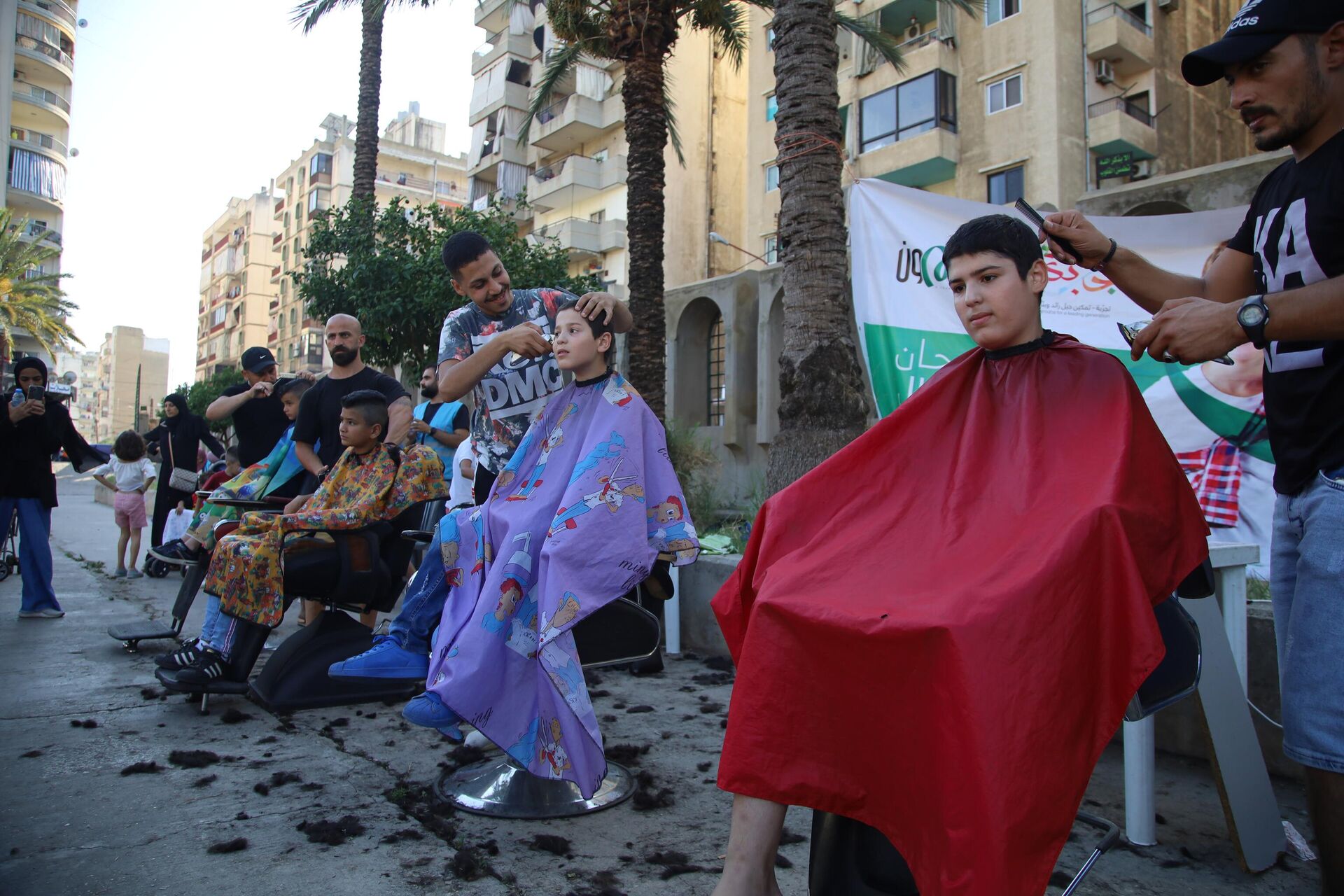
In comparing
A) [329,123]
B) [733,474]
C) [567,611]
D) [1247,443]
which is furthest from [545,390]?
[329,123]

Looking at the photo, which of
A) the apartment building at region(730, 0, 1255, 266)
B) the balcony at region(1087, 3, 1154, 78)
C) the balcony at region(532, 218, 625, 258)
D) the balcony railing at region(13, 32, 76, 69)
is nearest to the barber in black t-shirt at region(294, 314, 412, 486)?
the apartment building at region(730, 0, 1255, 266)

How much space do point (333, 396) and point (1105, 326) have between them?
4297 mm

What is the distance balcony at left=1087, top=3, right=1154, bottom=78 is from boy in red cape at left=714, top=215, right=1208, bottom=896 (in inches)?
853

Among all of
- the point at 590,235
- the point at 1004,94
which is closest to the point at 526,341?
the point at 1004,94

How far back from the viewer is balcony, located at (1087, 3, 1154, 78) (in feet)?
64.4

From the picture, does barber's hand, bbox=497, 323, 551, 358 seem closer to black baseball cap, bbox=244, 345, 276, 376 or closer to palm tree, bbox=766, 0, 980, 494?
palm tree, bbox=766, 0, 980, 494

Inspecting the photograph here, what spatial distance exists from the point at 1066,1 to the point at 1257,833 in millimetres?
22032

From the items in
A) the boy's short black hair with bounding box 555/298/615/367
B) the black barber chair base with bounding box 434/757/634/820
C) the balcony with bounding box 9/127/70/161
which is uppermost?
the balcony with bounding box 9/127/70/161

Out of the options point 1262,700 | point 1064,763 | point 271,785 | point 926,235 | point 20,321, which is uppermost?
point 20,321

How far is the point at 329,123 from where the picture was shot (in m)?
59.7

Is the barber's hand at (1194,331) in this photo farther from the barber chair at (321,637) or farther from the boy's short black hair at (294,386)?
the boy's short black hair at (294,386)

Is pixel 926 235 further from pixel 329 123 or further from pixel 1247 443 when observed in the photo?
pixel 329 123

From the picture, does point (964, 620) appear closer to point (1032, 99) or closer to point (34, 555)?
point (34, 555)

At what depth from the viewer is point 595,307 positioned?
2.84m
